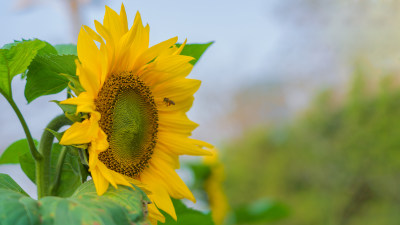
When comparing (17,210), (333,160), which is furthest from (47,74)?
(333,160)

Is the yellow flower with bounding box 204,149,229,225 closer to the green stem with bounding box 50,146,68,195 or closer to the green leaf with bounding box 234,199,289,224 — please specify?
the green leaf with bounding box 234,199,289,224

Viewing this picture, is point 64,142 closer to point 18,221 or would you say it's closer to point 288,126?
point 18,221

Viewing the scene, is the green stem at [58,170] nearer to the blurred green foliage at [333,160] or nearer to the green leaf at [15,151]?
the green leaf at [15,151]

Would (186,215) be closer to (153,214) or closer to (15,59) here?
(153,214)

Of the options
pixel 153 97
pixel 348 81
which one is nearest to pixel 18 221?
pixel 153 97

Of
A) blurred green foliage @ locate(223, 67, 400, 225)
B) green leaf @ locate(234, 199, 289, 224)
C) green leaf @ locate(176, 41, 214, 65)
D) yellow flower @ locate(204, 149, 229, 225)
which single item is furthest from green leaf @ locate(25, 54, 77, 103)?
blurred green foliage @ locate(223, 67, 400, 225)
